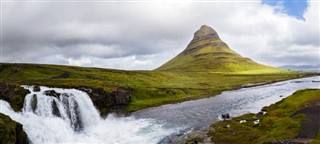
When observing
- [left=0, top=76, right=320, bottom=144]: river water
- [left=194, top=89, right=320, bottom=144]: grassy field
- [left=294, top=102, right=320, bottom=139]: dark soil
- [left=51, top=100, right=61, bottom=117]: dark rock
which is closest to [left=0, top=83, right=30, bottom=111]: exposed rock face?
[left=0, top=76, right=320, bottom=144]: river water

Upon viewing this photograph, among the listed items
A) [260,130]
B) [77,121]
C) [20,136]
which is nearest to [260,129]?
[260,130]

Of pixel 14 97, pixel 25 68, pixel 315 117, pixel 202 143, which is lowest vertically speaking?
pixel 202 143

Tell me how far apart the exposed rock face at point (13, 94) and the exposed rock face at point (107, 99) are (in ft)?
77.8

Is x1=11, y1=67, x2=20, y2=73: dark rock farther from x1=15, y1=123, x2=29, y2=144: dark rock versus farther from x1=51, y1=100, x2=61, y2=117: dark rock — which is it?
x1=15, y1=123, x2=29, y2=144: dark rock

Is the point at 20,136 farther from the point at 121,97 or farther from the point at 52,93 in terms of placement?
the point at 121,97

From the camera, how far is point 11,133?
45719 millimetres

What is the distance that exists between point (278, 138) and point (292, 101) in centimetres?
3609

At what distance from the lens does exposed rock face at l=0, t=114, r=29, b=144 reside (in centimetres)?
4402

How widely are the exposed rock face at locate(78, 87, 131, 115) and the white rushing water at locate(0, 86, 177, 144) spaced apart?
6241mm

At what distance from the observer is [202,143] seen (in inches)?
2110

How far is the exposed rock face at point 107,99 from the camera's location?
327ft

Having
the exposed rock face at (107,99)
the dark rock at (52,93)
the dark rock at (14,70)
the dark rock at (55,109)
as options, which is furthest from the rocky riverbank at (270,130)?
the dark rock at (14,70)

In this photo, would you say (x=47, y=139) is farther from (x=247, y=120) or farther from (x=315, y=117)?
(x=315, y=117)

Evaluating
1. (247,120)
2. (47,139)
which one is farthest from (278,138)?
(47,139)
